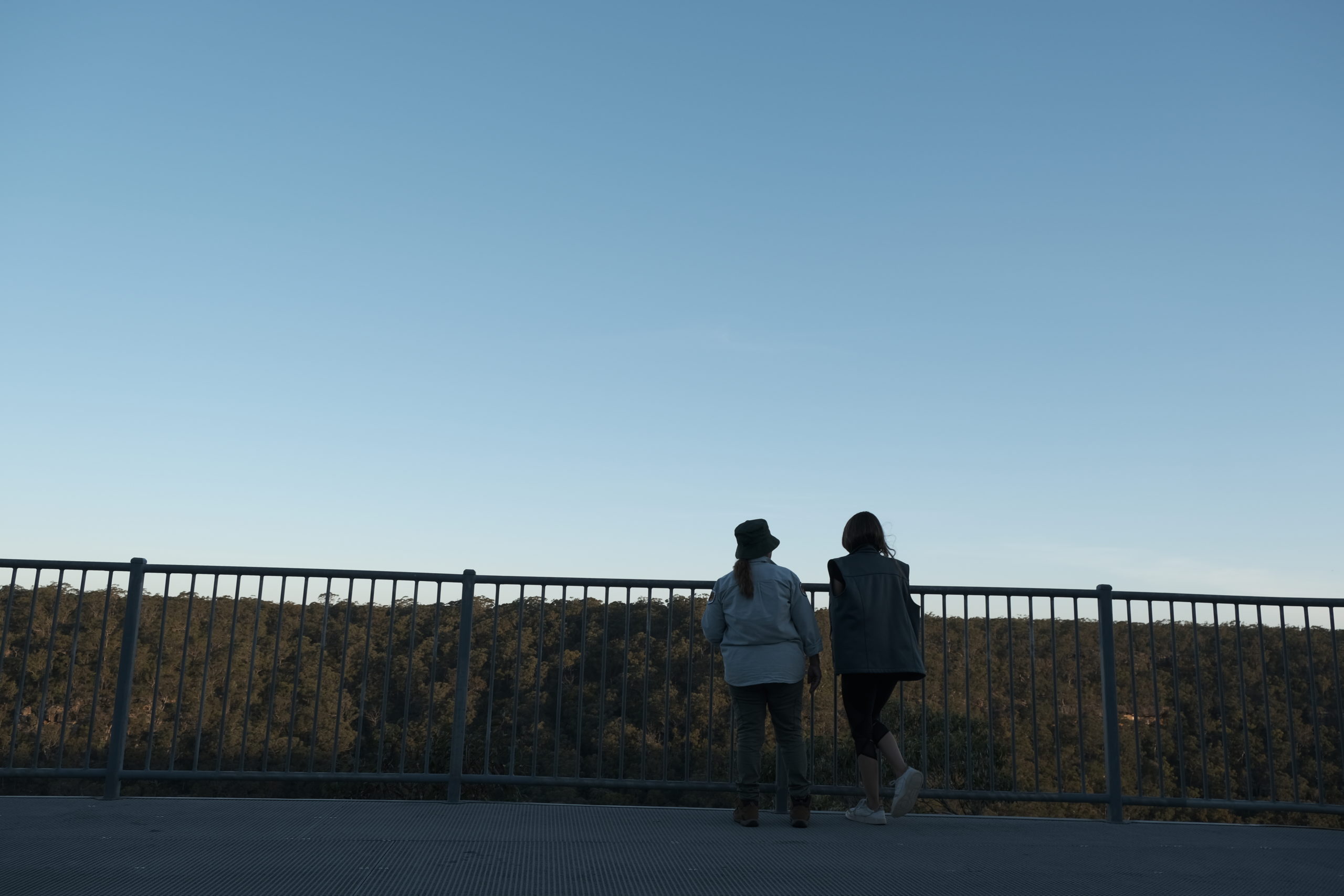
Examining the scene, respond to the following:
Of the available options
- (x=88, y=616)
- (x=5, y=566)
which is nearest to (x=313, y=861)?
(x=5, y=566)

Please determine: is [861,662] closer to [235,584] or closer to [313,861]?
[313,861]

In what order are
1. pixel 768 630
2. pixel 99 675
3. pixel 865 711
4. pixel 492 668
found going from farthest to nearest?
pixel 492 668 → pixel 99 675 → pixel 865 711 → pixel 768 630

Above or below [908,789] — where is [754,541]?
above

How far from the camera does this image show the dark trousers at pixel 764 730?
5.54 metres

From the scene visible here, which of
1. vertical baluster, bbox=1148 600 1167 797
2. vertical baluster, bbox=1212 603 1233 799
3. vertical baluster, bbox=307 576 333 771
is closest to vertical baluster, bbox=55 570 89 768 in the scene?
vertical baluster, bbox=307 576 333 771

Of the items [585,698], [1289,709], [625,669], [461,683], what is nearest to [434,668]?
[461,683]

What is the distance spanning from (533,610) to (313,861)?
280 cm

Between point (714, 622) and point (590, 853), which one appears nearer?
point (590, 853)

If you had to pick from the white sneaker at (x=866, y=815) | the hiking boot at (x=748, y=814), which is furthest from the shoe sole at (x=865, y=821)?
the hiking boot at (x=748, y=814)

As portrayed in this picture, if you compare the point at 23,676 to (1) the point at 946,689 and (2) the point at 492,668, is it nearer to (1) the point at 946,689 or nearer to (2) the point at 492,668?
(2) the point at 492,668

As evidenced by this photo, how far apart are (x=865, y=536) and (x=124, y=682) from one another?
4.36 meters

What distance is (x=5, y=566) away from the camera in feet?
19.9

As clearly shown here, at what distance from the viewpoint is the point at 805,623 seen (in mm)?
5613

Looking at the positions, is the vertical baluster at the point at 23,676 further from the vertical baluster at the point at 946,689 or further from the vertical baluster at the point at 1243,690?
the vertical baluster at the point at 1243,690
